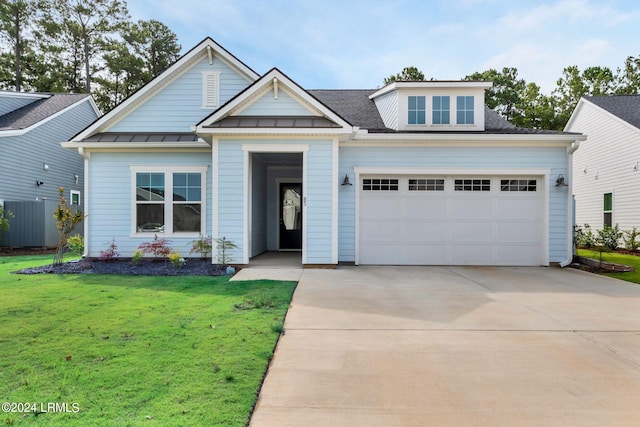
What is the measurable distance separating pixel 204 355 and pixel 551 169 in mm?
9965

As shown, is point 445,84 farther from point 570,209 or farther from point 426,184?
point 570,209

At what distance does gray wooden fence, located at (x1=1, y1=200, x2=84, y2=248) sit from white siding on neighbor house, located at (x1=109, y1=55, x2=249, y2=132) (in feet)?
20.8

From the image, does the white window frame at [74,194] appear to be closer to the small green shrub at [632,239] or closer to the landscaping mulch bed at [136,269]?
the landscaping mulch bed at [136,269]

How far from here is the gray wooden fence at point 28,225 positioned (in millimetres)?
14055

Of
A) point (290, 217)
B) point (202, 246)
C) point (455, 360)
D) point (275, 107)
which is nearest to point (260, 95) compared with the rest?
point (275, 107)

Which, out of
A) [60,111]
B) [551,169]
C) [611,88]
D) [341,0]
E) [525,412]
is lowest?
[525,412]

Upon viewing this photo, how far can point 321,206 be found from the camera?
877cm

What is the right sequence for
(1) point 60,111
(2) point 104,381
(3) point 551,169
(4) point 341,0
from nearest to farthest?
(2) point 104,381 → (3) point 551,169 → (4) point 341,0 → (1) point 60,111

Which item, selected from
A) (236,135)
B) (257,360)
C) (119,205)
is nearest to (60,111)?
(119,205)

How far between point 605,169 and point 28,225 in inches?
931

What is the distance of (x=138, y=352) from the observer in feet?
11.8

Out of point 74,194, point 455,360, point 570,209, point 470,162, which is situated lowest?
point 455,360

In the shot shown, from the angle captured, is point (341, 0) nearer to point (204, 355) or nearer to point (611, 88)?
point (204, 355)

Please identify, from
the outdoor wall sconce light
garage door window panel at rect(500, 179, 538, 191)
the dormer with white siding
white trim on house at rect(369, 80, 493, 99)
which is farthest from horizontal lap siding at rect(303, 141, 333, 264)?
the outdoor wall sconce light
